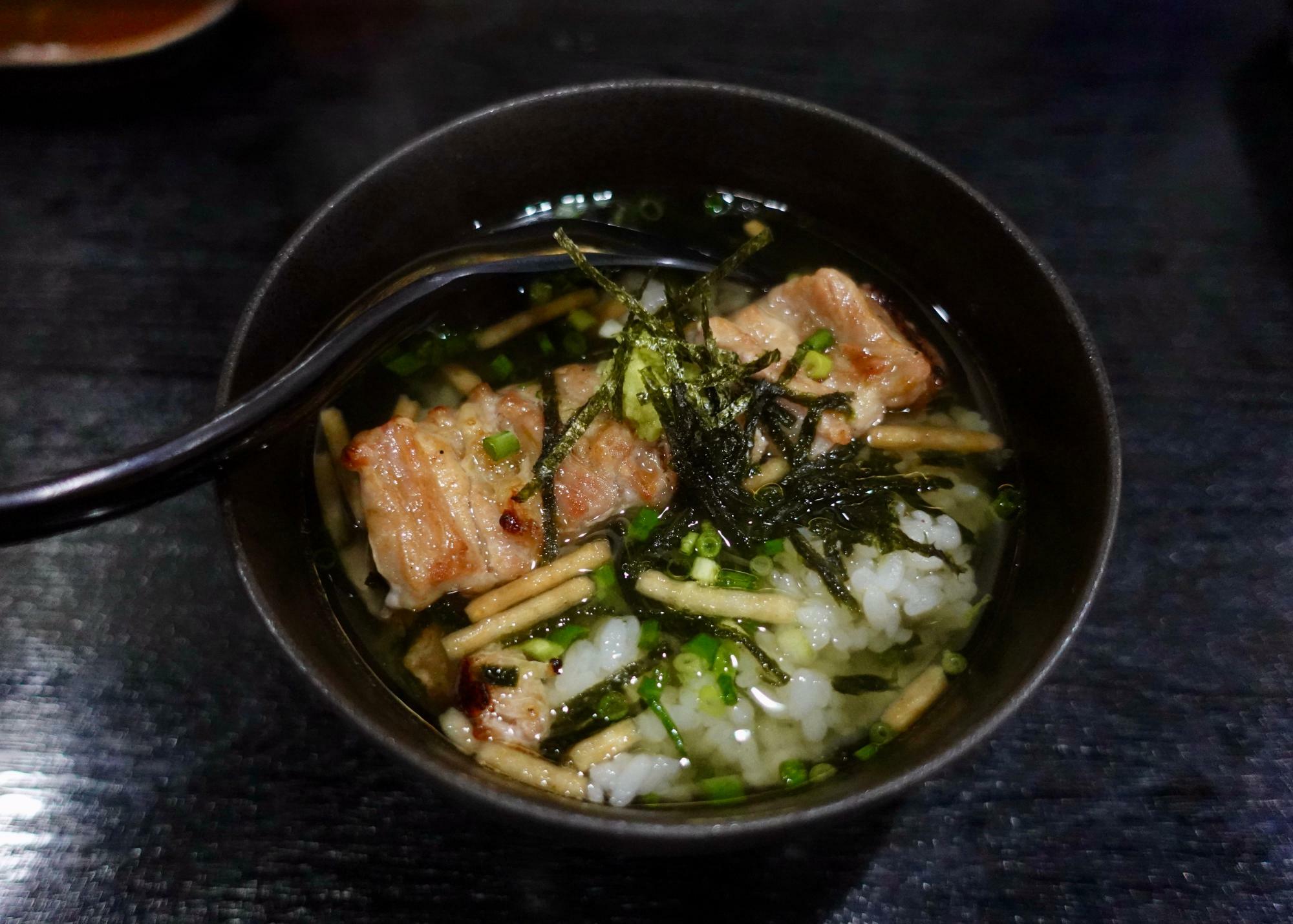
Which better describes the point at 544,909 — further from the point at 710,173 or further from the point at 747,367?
the point at 710,173

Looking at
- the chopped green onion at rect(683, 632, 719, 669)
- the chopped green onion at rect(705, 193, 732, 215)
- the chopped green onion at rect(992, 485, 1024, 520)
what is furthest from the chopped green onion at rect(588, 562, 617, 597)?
the chopped green onion at rect(705, 193, 732, 215)

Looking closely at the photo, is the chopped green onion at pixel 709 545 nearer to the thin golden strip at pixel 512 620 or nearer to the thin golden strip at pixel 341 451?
the thin golden strip at pixel 512 620

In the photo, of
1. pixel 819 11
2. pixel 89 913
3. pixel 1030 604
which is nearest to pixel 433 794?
pixel 89 913

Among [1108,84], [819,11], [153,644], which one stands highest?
[1108,84]

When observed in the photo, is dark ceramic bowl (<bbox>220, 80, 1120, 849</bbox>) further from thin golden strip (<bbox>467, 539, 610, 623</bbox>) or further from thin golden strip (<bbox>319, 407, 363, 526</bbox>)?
thin golden strip (<bbox>467, 539, 610, 623</bbox>)

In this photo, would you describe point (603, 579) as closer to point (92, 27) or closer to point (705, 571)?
point (705, 571)

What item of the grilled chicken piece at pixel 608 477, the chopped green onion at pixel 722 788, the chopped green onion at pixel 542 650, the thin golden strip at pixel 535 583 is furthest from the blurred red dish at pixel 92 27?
the chopped green onion at pixel 722 788
